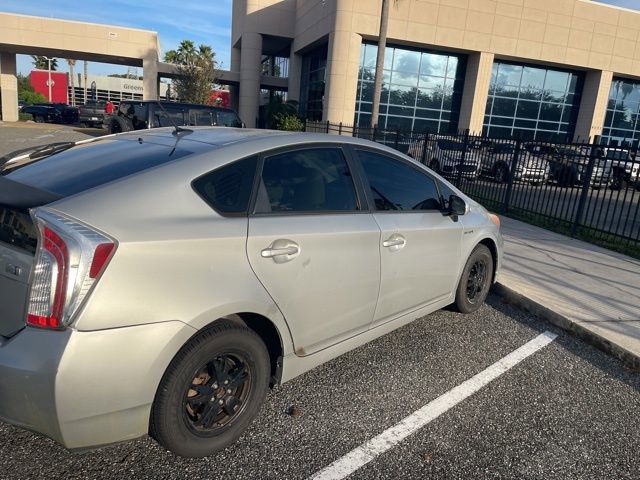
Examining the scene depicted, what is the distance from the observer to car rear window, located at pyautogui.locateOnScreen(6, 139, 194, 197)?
249 cm

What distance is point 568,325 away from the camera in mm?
4559

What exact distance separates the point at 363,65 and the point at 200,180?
26768 millimetres

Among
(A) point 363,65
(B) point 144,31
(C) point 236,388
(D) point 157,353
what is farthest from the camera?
(B) point 144,31

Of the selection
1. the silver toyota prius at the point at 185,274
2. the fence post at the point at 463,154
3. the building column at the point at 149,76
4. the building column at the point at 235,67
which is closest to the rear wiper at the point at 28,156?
the silver toyota prius at the point at 185,274

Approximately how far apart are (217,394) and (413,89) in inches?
1099

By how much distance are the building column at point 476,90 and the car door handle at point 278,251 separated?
27.2 meters

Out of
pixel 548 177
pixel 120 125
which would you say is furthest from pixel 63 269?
pixel 120 125

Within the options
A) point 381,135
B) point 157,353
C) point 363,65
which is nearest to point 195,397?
point 157,353

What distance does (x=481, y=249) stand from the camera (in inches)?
182

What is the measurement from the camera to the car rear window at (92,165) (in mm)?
2494

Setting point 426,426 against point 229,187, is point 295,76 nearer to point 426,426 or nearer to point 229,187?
point 229,187

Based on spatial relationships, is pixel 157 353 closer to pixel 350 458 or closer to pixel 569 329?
pixel 350 458

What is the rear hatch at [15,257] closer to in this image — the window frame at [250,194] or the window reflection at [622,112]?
the window frame at [250,194]

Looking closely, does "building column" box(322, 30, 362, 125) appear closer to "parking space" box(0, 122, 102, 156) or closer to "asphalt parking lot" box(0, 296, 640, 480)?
"parking space" box(0, 122, 102, 156)
